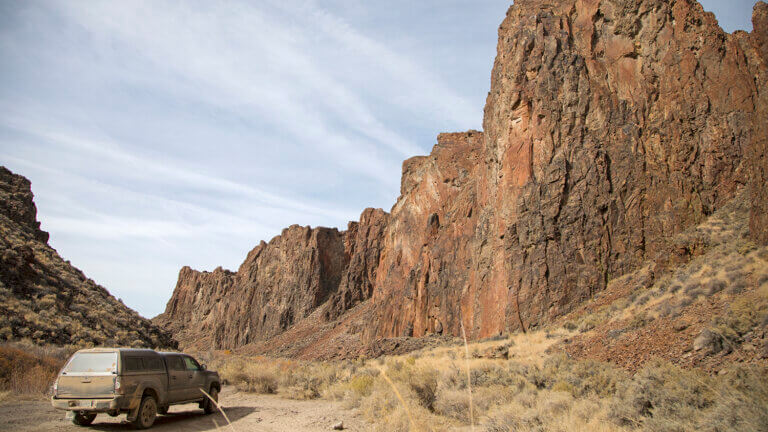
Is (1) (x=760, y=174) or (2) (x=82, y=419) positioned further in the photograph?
(1) (x=760, y=174)

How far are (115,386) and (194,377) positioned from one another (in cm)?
285


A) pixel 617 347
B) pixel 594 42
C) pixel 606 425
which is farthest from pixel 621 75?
pixel 606 425

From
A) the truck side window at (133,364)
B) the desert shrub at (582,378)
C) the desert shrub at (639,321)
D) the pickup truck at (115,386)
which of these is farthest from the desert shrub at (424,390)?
the desert shrub at (639,321)

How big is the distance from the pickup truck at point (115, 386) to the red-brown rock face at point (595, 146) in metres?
24.9

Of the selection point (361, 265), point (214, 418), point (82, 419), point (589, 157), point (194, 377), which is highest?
point (589, 157)

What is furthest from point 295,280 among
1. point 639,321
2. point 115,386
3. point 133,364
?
point 115,386

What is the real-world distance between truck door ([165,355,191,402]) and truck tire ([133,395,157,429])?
26.6 inches

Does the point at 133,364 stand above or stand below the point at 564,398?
above

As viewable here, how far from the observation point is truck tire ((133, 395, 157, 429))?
1001 centimetres

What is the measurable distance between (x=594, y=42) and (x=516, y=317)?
22.8 meters

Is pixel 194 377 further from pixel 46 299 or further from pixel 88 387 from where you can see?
pixel 46 299

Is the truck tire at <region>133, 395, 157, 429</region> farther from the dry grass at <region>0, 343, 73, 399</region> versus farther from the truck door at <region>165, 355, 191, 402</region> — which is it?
the dry grass at <region>0, 343, 73, 399</region>

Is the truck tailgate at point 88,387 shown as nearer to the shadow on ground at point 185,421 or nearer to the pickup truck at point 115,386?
the pickup truck at point 115,386

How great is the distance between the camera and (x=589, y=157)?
105 ft
